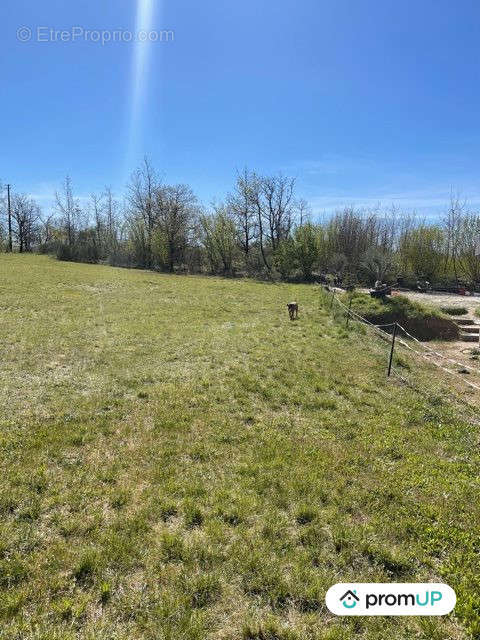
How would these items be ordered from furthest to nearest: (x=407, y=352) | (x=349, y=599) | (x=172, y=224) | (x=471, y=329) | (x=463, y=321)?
(x=172, y=224), (x=463, y=321), (x=471, y=329), (x=407, y=352), (x=349, y=599)

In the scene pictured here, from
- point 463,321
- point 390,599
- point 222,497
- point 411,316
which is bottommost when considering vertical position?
point 390,599

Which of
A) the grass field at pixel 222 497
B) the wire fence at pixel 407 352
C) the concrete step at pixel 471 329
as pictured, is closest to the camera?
the grass field at pixel 222 497

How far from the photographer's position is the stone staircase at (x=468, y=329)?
14.0 m

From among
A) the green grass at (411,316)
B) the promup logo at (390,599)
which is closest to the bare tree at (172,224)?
the green grass at (411,316)

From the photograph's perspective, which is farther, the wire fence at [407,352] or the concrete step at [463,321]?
the concrete step at [463,321]

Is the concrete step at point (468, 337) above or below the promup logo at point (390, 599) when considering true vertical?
above

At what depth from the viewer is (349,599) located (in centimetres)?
280

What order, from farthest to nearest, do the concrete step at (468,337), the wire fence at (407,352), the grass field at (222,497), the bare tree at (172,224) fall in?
the bare tree at (172,224) < the concrete step at (468,337) < the wire fence at (407,352) < the grass field at (222,497)

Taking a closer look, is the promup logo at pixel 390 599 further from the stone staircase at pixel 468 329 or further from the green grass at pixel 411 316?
the stone staircase at pixel 468 329

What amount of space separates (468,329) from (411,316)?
2166mm

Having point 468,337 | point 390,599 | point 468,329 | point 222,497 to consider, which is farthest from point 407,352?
point 390,599

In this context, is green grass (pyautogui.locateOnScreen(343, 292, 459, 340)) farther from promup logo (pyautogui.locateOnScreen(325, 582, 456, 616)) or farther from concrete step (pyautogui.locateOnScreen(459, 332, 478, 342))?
promup logo (pyautogui.locateOnScreen(325, 582, 456, 616))

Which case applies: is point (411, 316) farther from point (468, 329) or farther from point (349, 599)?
point (349, 599)

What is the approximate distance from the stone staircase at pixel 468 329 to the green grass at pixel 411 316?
0.29 m
